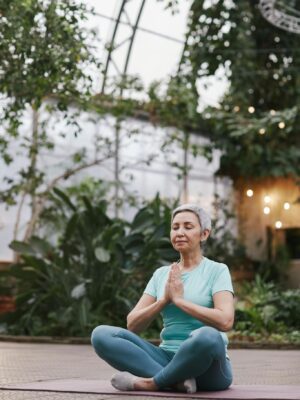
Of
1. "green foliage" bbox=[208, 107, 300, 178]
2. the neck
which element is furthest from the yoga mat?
"green foliage" bbox=[208, 107, 300, 178]

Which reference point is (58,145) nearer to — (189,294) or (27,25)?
(27,25)

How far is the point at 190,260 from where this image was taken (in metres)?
4.17

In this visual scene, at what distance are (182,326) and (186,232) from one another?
1.47 feet

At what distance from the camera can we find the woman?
387cm

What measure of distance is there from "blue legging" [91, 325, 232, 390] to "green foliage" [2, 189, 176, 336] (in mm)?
7569

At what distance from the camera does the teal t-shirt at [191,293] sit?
13.1 ft

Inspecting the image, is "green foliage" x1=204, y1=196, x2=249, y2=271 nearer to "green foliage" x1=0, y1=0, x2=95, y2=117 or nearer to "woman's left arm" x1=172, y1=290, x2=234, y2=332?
"green foliage" x1=0, y1=0, x2=95, y2=117

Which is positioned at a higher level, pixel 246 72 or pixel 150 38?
pixel 150 38

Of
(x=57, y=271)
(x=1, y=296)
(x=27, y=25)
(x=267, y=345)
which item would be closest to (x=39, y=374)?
(x=27, y=25)

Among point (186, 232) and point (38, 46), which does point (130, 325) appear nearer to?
point (186, 232)

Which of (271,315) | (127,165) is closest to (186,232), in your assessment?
(271,315)

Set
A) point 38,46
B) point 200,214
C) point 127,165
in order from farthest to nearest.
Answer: point 127,165 → point 38,46 → point 200,214

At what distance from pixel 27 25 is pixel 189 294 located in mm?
5222

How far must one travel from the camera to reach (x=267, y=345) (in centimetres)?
1038
